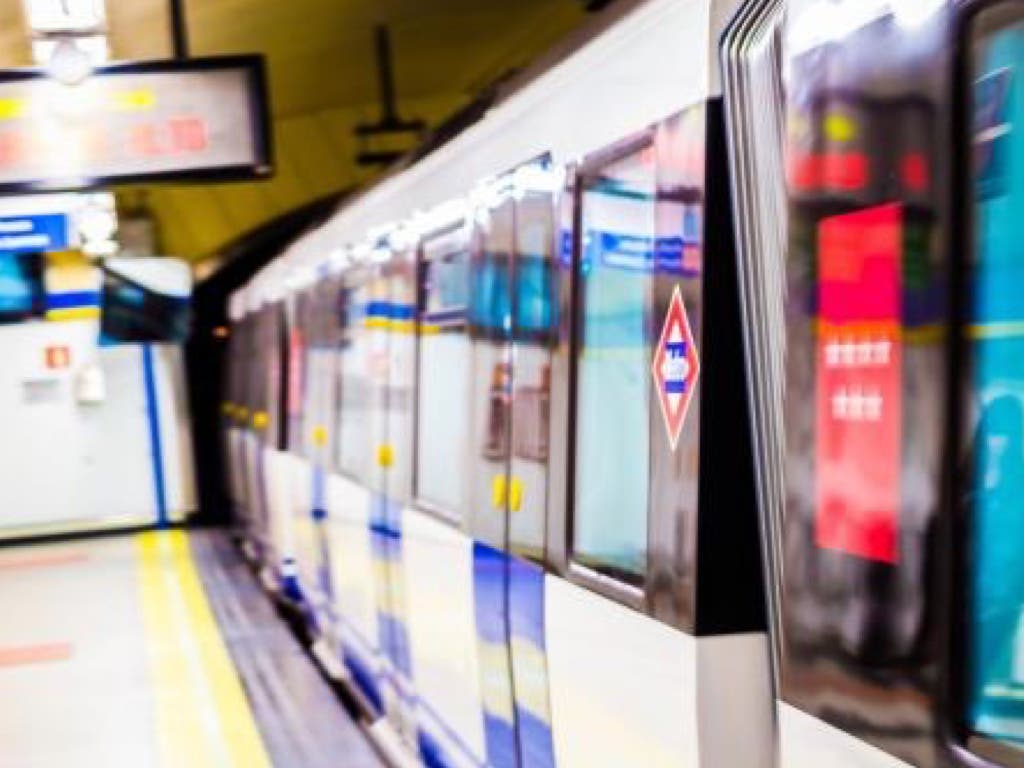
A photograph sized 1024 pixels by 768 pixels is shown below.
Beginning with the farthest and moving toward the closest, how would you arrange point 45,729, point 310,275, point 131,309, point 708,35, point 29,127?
1. point 131,309
2. point 310,275
3. point 45,729
4. point 29,127
5. point 708,35

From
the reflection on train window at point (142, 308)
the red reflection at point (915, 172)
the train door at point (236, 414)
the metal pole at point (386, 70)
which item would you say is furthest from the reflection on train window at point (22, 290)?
the red reflection at point (915, 172)

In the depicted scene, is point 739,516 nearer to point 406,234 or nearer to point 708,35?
point 708,35

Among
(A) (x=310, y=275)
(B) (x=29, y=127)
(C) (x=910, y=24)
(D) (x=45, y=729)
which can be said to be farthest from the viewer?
(A) (x=310, y=275)

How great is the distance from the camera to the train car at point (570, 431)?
2.66m

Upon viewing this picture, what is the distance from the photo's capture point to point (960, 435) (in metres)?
1.88

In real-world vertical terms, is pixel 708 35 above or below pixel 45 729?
above

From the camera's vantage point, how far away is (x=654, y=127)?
2.93m

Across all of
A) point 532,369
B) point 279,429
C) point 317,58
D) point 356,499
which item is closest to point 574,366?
point 532,369

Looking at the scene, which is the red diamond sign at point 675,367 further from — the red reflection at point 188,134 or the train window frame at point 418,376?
the red reflection at point 188,134

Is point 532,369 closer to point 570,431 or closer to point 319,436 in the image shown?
point 570,431

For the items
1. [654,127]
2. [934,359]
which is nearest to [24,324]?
[654,127]

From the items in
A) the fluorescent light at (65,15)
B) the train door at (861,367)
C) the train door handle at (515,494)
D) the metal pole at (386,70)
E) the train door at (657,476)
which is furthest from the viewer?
the metal pole at (386,70)

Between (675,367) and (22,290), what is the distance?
567 inches

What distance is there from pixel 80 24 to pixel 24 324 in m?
10.8
